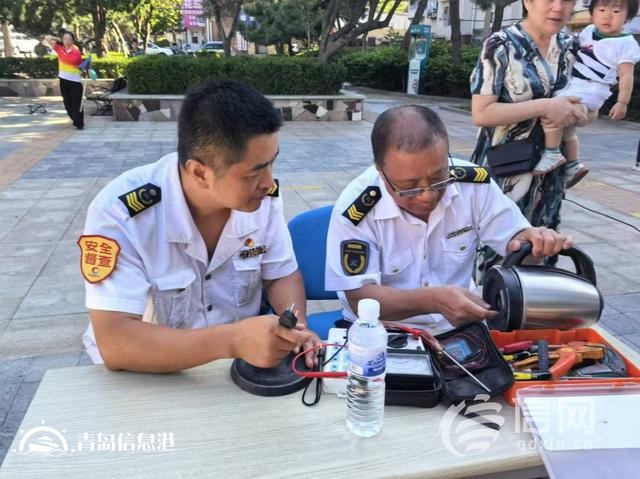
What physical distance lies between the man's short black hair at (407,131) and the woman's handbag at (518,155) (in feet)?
2.70

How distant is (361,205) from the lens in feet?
5.79

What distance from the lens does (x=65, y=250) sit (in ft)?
13.2

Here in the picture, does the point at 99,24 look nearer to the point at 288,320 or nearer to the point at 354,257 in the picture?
the point at 354,257

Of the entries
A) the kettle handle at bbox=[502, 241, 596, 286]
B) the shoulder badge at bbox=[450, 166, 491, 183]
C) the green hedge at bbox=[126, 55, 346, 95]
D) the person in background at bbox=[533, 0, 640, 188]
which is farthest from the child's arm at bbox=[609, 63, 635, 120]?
the green hedge at bbox=[126, 55, 346, 95]

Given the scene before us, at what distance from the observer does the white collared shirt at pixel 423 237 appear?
175cm

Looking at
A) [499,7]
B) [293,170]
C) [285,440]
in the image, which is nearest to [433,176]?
[285,440]

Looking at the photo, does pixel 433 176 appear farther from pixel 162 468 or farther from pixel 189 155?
pixel 162 468

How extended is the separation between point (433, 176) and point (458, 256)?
16.1 inches

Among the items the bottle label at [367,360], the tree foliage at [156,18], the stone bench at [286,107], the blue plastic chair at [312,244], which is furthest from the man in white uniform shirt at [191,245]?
the tree foliage at [156,18]

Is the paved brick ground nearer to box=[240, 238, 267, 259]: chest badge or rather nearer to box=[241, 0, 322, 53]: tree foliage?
box=[240, 238, 267, 259]: chest badge

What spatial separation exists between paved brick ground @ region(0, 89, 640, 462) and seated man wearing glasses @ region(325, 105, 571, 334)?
153 cm

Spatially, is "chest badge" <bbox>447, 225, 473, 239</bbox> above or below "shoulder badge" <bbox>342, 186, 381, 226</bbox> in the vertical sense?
below

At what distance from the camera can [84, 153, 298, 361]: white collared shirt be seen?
135cm

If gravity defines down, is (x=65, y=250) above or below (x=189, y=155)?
below
